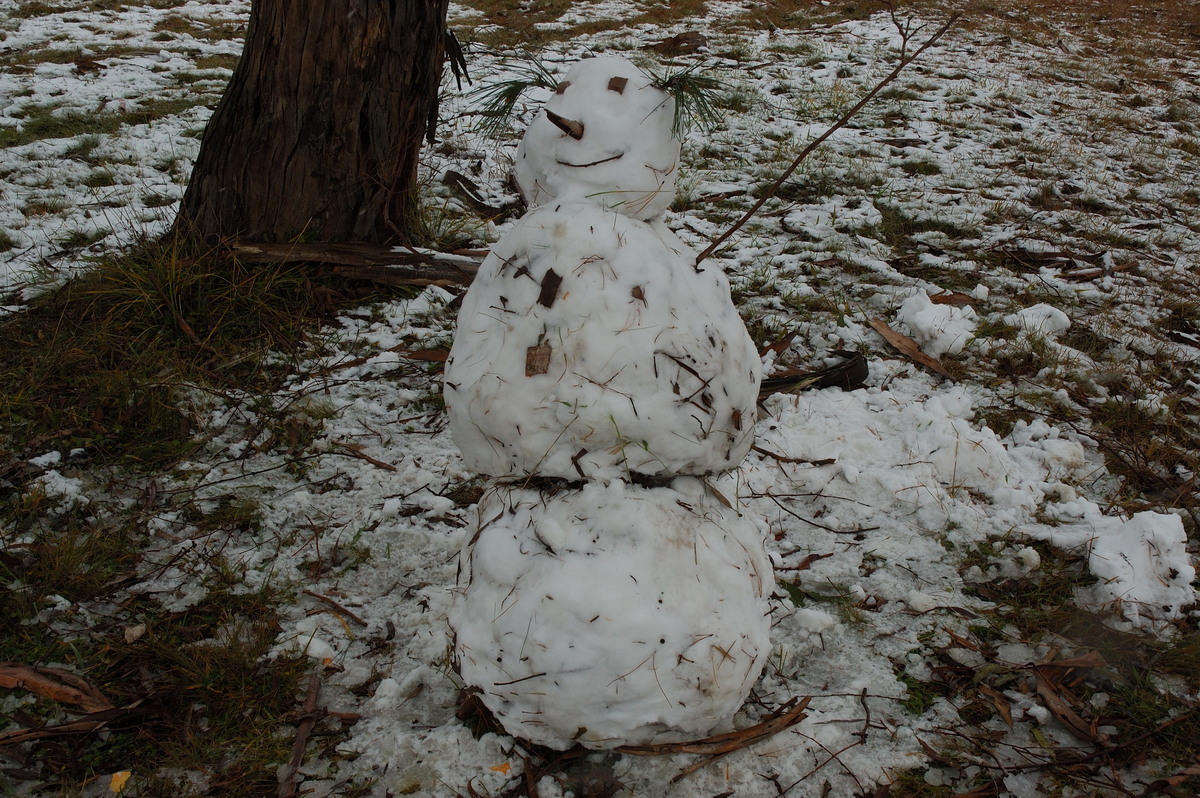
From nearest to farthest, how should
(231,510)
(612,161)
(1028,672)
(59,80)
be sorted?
(612,161) → (1028,672) → (231,510) → (59,80)

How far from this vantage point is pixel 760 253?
4418mm

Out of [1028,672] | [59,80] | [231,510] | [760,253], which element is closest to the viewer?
[1028,672]

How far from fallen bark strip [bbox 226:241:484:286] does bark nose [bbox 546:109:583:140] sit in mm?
1968

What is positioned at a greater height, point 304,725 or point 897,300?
point 897,300

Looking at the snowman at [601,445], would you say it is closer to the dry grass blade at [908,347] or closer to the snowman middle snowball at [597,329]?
the snowman middle snowball at [597,329]

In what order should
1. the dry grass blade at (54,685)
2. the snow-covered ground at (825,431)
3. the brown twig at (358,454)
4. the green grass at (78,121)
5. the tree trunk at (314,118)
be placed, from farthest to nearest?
1. the green grass at (78,121)
2. the tree trunk at (314,118)
3. the brown twig at (358,454)
4. the snow-covered ground at (825,431)
5. the dry grass blade at (54,685)

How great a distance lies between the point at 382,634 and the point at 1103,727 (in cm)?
199

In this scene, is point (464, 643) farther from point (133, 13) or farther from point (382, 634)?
point (133, 13)

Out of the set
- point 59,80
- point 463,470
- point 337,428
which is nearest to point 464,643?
point 463,470

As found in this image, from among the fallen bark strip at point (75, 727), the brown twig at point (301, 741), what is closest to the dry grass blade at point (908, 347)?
the brown twig at point (301, 741)

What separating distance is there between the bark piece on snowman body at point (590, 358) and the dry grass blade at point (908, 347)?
2021mm

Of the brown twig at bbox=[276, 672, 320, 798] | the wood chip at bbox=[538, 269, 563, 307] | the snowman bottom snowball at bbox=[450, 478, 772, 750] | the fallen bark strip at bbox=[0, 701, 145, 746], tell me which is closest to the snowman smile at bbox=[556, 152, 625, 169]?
the wood chip at bbox=[538, 269, 563, 307]

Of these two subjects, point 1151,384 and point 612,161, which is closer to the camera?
point 612,161

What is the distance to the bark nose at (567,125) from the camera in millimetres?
1677
